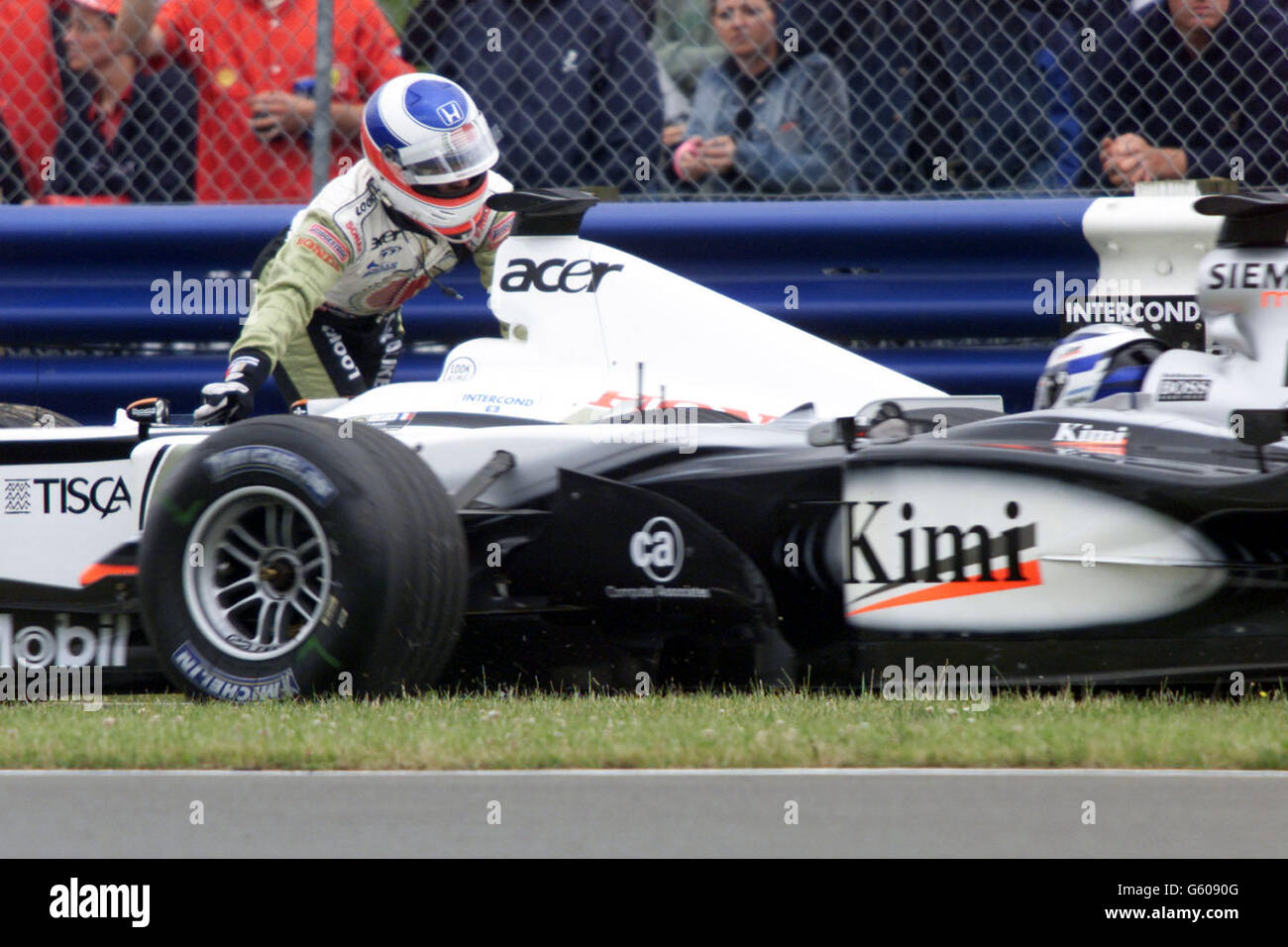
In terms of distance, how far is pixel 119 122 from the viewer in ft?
23.4

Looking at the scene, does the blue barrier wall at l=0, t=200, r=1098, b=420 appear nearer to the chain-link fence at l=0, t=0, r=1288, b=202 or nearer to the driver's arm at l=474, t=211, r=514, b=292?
the chain-link fence at l=0, t=0, r=1288, b=202

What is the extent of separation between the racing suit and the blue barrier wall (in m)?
0.65

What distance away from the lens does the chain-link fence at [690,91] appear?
652 cm

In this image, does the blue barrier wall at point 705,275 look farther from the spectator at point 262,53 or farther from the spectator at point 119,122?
the spectator at point 262,53

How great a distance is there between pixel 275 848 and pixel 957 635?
1813 millimetres

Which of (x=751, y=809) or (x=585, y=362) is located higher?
(x=585, y=362)

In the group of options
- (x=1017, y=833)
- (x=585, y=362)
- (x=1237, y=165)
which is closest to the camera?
(x=1017, y=833)

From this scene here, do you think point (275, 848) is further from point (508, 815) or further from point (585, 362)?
point (585, 362)

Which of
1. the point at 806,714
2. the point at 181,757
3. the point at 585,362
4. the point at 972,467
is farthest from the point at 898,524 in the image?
the point at 181,757

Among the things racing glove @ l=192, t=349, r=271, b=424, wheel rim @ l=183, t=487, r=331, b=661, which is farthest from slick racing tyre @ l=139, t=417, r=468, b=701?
racing glove @ l=192, t=349, r=271, b=424

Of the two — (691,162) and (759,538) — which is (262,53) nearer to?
(691,162)

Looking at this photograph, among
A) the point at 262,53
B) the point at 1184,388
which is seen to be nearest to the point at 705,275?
the point at 262,53

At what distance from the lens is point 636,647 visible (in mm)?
4625

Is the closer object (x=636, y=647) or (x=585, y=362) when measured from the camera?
(x=636, y=647)
